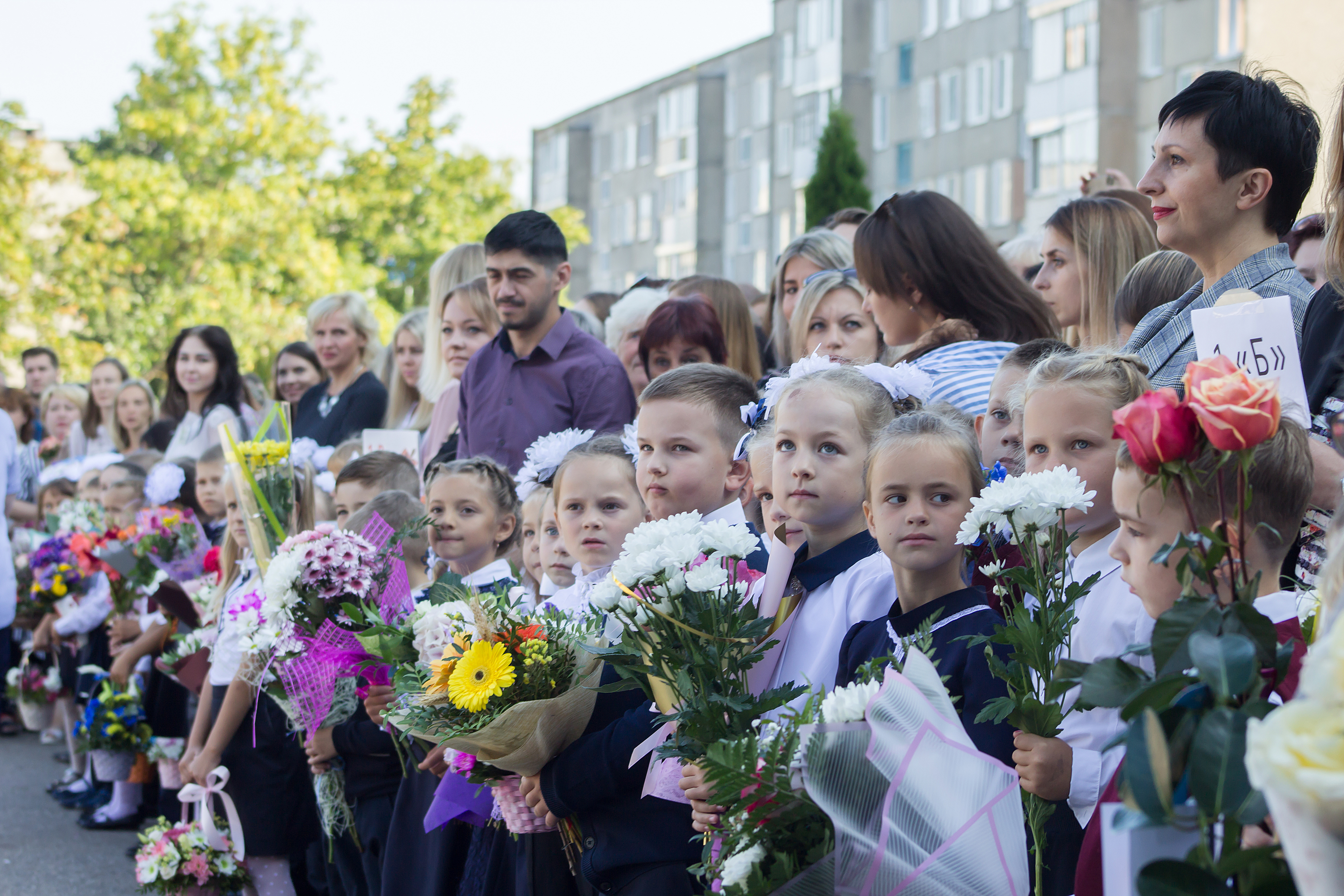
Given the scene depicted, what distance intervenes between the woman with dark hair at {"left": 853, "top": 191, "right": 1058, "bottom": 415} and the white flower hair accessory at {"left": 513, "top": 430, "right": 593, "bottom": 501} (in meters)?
1.15

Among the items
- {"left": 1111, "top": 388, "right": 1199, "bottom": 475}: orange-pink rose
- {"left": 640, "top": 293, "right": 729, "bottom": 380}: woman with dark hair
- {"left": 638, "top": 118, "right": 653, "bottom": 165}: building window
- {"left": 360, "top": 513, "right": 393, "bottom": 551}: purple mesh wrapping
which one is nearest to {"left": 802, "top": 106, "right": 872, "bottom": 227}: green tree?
{"left": 638, "top": 118, "right": 653, "bottom": 165}: building window

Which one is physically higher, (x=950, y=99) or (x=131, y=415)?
(x=950, y=99)

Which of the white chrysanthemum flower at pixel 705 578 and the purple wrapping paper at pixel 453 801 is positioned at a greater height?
the white chrysanthemum flower at pixel 705 578

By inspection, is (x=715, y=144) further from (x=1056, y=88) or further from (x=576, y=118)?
(x=1056, y=88)

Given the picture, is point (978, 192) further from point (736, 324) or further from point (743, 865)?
point (743, 865)

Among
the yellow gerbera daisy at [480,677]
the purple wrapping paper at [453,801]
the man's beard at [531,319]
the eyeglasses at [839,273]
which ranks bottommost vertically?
the purple wrapping paper at [453,801]

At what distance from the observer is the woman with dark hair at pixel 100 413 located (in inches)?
456

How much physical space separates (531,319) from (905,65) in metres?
31.9

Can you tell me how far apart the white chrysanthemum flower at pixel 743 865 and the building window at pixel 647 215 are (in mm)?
50113

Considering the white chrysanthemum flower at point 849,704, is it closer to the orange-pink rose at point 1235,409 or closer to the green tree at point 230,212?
the orange-pink rose at point 1235,409

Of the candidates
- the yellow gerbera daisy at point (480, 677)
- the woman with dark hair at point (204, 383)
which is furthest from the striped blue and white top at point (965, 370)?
the woman with dark hair at point (204, 383)

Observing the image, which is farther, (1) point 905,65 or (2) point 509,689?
(1) point 905,65

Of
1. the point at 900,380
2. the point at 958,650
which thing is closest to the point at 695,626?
the point at 958,650

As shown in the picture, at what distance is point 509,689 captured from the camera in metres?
3.18
